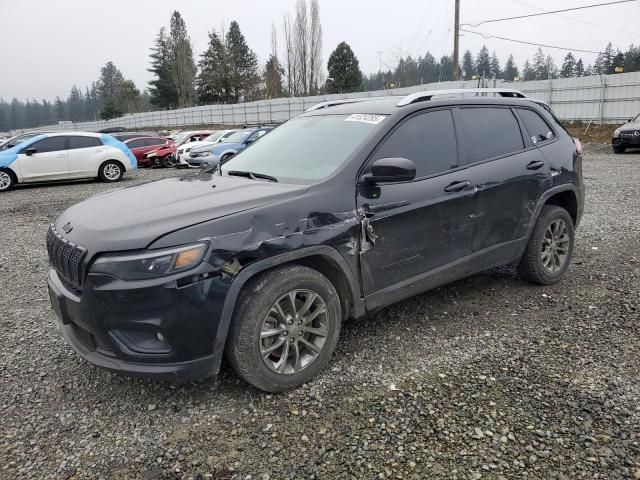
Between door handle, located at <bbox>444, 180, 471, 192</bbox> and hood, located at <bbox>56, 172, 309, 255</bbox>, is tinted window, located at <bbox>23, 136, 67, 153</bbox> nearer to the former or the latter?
hood, located at <bbox>56, 172, 309, 255</bbox>

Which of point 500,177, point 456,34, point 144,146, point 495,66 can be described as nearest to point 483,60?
point 495,66

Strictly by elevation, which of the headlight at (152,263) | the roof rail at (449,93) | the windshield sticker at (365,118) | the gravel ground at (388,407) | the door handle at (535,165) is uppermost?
the roof rail at (449,93)

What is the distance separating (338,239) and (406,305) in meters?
1.48

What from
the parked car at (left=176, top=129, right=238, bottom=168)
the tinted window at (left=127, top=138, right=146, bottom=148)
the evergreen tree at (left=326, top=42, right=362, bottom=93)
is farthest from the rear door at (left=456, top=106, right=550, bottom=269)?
the evergreen tree at (left=326, top=42, right=362, bottom=93)

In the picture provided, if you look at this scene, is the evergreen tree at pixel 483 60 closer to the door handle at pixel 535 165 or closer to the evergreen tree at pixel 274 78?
the evergreen tree at pixel 274 78

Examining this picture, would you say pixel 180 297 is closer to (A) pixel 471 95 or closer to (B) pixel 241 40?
(A) pixel 471 95

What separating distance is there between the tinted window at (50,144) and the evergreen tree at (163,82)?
56.6 meters

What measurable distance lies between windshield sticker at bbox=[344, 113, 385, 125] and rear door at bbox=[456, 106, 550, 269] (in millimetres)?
757

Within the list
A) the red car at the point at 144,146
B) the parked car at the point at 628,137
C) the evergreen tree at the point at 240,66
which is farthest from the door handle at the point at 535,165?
the evergreen tree at the point at 240,66

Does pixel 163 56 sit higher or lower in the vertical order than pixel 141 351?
higher

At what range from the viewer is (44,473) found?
7.84ft

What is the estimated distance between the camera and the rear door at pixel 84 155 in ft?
46.2

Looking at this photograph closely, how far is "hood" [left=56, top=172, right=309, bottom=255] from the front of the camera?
8.52ft

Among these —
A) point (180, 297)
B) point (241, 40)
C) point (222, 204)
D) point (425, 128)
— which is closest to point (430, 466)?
point (180, 297)
